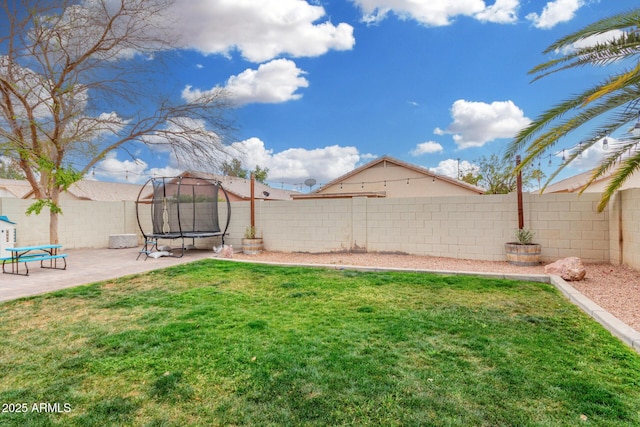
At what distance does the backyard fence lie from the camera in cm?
598

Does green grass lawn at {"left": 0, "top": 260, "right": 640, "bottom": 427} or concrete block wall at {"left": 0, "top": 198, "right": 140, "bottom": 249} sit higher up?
concrete block wall at {"left": 0, "top": 198, "right": 140, "bottom": 249}

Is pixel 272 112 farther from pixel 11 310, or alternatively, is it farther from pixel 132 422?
pixel 132 422

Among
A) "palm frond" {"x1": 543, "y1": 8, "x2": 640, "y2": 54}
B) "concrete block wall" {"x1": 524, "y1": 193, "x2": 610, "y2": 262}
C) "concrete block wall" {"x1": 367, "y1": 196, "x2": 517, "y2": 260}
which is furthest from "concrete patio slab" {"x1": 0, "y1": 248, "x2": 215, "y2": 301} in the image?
"palm frond" {"x1": 543, "y1": 8, "x2": 640, "y2": 54}

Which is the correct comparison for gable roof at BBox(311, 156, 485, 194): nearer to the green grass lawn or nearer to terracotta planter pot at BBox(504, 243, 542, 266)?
terracotta planter pot at BBox(504, 243, 542, 266)

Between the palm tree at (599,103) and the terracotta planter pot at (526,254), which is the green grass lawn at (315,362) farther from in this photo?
the palm tree at (599,103)

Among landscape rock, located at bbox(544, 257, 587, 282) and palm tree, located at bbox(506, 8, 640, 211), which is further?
landscape rock, located at bbox(544, 257, 587, 282)

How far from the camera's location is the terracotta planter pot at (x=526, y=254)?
6.14 m

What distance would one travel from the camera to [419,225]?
24.6ft

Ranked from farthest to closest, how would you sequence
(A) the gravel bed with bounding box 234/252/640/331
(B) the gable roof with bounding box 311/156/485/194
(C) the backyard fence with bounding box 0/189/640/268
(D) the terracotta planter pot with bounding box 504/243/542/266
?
1. (B) the gable roof with bounding box 311/156/485/194
2. (D) the terracotta planter pot with bounding box 504/243/542/266
3. (C) the backyard fence with bounding box 0/189/640/268
4. (A) the gravel bed with bounding box 234/252/640/331

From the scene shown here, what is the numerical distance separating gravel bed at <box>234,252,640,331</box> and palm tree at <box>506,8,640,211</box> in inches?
55.8

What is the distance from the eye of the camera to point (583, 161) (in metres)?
5.54

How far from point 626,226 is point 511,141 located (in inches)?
94.2

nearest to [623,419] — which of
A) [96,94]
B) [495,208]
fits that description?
[495,208]

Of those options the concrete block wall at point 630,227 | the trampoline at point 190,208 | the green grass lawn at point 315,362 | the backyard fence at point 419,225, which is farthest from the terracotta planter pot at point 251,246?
the concrete block wall at point 630,227
